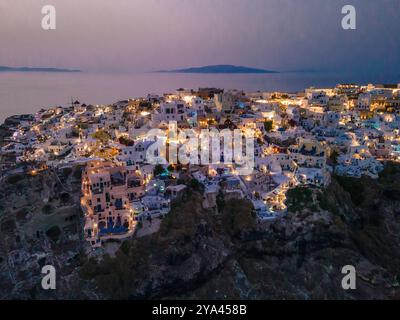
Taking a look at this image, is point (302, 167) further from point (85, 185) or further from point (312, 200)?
point (85, 185)

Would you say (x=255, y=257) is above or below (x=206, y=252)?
below

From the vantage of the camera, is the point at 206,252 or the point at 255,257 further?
the point at 255,257
